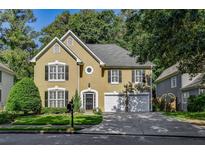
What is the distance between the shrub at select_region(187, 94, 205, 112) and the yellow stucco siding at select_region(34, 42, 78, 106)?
9.28m

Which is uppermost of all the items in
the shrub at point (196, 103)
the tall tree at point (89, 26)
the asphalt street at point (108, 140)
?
the tall tree at point (89, 26)

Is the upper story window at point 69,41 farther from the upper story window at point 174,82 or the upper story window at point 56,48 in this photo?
the upper story window at point 174,82

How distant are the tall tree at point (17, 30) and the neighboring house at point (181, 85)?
13.2 meters

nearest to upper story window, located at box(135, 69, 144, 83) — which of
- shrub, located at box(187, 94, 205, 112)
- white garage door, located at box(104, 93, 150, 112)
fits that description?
white garage door, located at box(104, 93, 150, 112)

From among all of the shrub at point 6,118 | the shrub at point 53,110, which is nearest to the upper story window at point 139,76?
the shrub at point 53,110

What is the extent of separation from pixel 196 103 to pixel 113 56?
8525 millimetres

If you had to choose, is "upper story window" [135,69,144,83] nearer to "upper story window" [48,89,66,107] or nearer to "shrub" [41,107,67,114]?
"upper story window" [48,89,66,107]

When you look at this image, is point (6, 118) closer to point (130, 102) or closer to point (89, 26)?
point (130, 102)

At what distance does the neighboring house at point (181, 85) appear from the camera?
29667mm

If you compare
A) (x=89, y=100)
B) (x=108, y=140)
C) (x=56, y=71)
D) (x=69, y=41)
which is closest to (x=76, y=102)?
(x=89, y=100)

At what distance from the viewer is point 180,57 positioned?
16875 mm

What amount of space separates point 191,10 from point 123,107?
18.4 m

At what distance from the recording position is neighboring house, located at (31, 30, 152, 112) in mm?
29375
